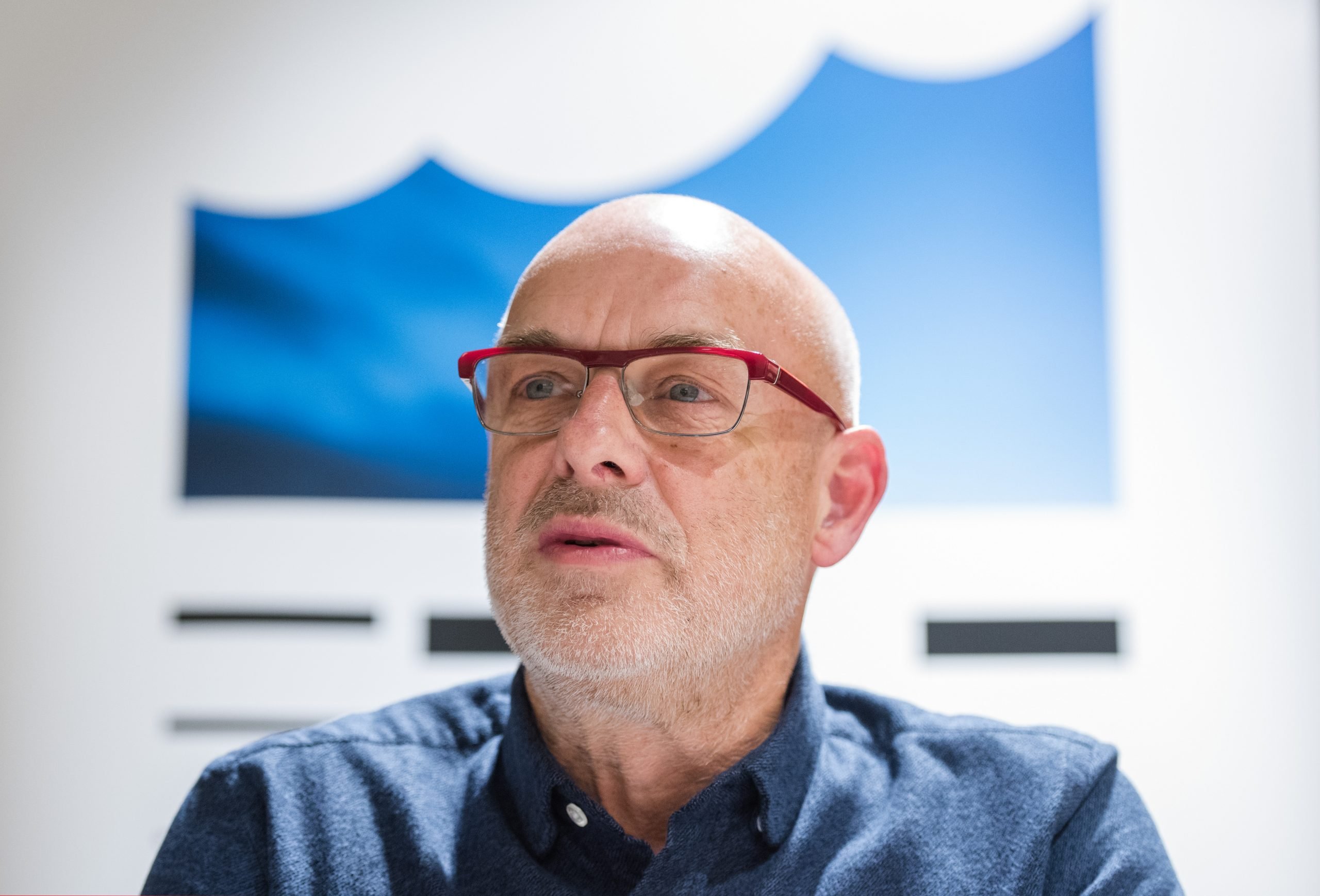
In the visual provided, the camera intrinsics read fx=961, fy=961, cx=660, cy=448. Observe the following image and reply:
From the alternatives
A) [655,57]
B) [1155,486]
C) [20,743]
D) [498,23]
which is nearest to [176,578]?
[20,743]

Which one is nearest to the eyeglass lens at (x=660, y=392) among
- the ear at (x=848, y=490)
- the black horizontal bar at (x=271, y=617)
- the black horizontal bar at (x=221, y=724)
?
the ear at (x=848, y=490)

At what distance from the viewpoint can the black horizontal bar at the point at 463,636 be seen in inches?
85.3

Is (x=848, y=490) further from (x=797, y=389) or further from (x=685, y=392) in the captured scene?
(x=685, y=392)

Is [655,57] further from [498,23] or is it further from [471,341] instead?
[471,341]

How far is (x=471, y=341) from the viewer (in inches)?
85.7

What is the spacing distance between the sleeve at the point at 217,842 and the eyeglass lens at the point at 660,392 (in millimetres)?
554

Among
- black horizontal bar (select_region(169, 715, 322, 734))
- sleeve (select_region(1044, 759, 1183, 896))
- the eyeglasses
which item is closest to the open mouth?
the eyeglasses

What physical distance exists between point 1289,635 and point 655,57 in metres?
1.89

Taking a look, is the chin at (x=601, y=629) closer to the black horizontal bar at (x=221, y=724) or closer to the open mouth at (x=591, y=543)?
the open mouth at (x=591, y=543)

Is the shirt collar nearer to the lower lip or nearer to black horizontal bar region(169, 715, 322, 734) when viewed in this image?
the lower lip

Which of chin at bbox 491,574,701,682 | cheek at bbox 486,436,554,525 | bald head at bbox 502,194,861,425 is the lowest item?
chin at bbox 491,574,701,682

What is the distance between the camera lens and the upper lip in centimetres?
114

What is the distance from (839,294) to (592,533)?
47.9 inches

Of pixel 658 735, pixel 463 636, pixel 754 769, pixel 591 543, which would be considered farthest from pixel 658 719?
pixel 463 636
